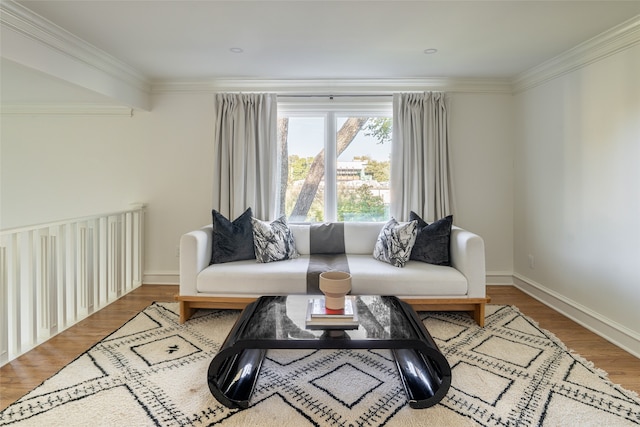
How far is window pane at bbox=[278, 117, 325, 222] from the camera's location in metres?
3.89

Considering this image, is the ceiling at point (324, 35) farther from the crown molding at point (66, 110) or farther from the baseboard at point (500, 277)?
the baseboard at point (500, 277)

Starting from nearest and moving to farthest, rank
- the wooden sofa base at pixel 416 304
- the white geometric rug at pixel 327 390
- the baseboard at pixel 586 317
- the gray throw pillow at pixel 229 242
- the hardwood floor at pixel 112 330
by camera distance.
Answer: the white geometric rug at pixel 327 390 < the hardwood floor at pixel 112 330 < the baseboard at pixel 586 317 < the wooden sofa base at pixel 416 304 < the gray throw pillow at pixel 229 242

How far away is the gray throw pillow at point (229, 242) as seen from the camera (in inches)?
120

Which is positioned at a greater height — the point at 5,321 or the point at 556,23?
the point at 556,23

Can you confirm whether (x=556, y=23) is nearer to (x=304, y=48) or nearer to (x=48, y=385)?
(x=304, y=48)

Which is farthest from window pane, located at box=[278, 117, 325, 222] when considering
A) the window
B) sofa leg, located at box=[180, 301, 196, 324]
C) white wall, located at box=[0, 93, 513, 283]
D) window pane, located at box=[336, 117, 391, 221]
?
sofa leg, located at box=[180, 301, 196, 324]

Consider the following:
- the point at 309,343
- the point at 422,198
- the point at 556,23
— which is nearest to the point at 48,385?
the point at 309,343

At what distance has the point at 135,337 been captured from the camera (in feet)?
8.27

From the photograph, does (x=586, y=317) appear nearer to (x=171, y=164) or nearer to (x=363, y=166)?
(x=363, y=166)

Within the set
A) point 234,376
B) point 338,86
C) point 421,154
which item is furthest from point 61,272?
point 421,154

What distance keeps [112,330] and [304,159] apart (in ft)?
8.16

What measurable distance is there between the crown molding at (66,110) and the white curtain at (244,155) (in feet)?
3.75

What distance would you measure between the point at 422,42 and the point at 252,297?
2.54 m

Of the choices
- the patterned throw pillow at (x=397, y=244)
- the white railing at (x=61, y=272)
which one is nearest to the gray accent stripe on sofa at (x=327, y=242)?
the patterned throw pillow at (x=397, y=244)
